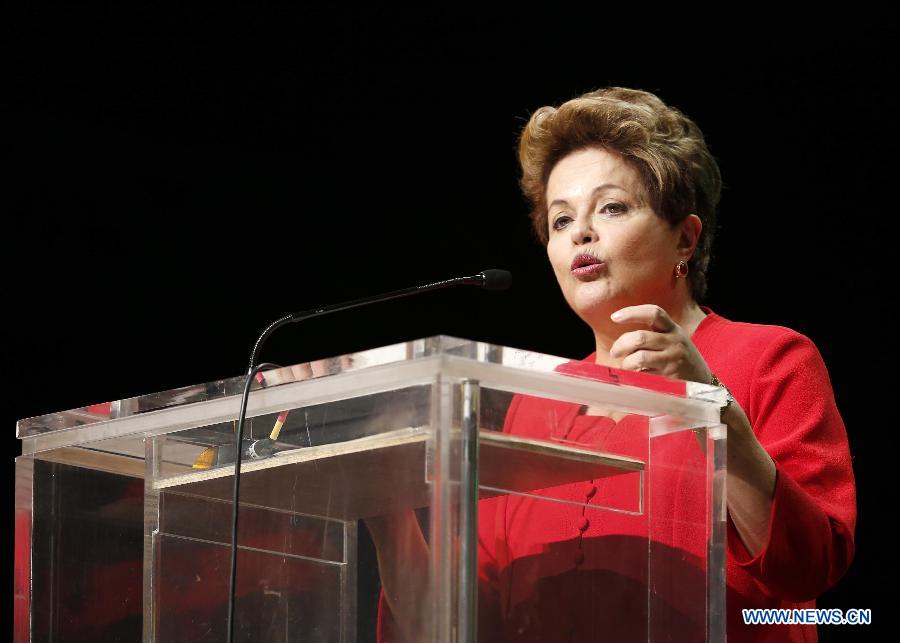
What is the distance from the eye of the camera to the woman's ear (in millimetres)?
2459

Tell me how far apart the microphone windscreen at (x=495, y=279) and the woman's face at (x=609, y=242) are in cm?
49

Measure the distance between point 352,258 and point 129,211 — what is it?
634 mm

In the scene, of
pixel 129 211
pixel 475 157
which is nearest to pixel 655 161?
pixel 475 157

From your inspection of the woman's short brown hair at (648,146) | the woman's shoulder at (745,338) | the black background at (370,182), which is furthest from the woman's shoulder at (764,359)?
the black background at (370,182)

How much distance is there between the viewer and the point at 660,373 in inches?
64.4

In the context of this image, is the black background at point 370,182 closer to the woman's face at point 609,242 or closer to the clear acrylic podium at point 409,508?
the woman's face at point 609,242

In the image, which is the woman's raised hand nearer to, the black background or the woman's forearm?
the woman's forearm

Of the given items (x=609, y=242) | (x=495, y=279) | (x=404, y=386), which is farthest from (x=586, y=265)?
(x=404, y=386)

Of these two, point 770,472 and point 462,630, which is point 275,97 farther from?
point 462,630

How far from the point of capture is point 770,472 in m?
1.69

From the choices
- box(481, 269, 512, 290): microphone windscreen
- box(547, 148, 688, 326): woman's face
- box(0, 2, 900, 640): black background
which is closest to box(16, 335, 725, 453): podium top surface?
box(481, 269, 512, 290): microphone windscreen

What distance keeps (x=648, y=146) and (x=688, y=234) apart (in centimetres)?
19

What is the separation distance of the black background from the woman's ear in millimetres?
839

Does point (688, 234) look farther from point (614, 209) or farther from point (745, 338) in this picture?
point (745, 338)
